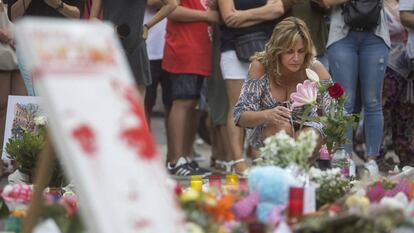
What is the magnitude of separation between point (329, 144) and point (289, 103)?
1.29 ft

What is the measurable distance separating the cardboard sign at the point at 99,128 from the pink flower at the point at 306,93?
10.3 feet

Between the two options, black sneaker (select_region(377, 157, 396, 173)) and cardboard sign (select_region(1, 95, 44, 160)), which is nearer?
cardboard sign (select_region(1, 95, 44, 160))

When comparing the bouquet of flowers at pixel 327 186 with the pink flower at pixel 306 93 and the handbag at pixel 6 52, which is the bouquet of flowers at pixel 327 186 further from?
the handbag at pixel 6 52

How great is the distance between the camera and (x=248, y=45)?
8680mm

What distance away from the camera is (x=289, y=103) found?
7281 mm

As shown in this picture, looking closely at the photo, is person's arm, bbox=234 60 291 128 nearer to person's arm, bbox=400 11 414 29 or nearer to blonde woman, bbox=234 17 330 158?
blonde woman, bbox=234 17 330 158

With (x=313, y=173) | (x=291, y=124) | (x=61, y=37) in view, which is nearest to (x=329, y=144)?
(x=291, y=124)

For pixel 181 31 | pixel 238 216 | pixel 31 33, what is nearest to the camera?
pixel 31 33

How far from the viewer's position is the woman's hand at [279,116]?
708 cm

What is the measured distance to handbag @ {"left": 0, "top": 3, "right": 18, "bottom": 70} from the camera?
8070mm

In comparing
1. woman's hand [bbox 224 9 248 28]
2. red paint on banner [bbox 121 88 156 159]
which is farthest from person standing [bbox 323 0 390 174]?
red paint on banner [bbox 121 88 156 159]

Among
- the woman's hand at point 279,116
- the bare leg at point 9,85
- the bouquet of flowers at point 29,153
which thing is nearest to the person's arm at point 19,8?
the bare leg at point 9,85

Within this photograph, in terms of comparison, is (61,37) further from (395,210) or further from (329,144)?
(329,144)

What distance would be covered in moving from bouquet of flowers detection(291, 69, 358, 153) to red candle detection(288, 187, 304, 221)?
7.27 ft
